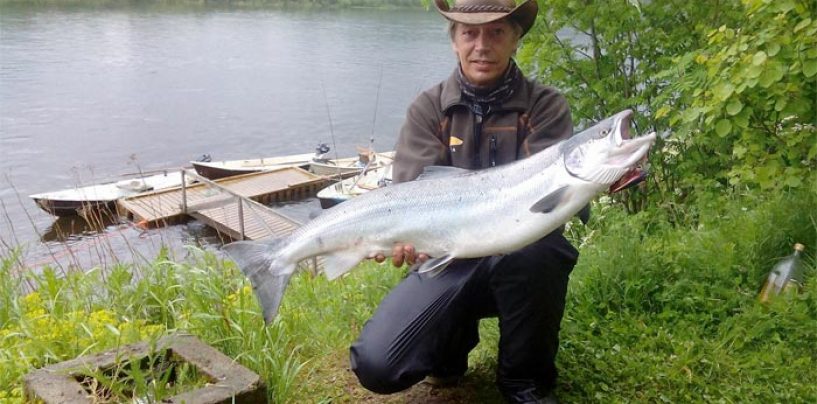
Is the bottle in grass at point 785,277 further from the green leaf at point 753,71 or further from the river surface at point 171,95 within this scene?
the river surface at point 171,95

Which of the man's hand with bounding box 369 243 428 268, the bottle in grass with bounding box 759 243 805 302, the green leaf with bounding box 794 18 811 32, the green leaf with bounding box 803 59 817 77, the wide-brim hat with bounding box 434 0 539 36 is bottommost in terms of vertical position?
the bottle in grass with bounding box 759 243 805 302

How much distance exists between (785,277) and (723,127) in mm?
966

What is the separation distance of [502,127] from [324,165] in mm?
20389

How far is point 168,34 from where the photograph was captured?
1837 inches

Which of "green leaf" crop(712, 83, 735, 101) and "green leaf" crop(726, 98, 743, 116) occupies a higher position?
"green leaf" crop(712, 83, 735, 101)

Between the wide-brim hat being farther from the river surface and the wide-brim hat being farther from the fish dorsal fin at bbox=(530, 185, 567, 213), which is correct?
the river surface

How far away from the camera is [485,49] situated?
3191mm

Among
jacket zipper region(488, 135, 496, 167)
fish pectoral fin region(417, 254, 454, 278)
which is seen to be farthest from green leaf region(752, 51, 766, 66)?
fish pectoral fin region(417, 254, 454, 278)

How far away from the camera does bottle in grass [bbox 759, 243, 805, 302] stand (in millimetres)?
3959

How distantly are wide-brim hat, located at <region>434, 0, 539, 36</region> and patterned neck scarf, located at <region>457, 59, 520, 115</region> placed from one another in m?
0.26

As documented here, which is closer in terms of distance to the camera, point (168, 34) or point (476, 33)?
point (476, 33)

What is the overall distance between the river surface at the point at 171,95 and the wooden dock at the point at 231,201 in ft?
2.03

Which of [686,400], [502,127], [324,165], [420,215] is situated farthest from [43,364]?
[324,165]

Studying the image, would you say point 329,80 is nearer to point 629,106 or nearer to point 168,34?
point 168,34
